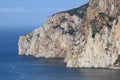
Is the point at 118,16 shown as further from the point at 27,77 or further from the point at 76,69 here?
the point at 27,77

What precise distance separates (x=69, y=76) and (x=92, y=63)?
48.4ft

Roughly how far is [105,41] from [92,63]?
7974 millimetres

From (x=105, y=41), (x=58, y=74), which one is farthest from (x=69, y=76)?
(x=105, y=41)

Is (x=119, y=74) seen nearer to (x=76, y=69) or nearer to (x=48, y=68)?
(x=76, y=69)

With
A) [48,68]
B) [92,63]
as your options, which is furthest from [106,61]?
[48,68]

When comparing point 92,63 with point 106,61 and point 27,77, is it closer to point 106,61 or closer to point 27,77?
point 106,61

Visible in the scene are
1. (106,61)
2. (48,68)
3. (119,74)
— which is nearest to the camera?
(119,74)

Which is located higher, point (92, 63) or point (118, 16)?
point (118, 16)

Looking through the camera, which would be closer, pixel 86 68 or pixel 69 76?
pixel 69 76

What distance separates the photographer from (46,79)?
174125 mm

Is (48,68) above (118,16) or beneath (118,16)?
beneath

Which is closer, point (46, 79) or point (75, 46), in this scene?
point (46, 79)

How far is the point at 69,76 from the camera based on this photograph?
6978 inches

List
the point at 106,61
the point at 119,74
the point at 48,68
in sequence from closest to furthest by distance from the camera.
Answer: the point at 119,74
the point at 106,61
the point at 48,68
